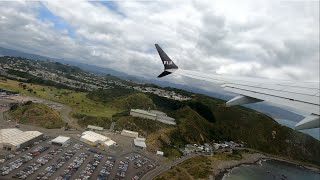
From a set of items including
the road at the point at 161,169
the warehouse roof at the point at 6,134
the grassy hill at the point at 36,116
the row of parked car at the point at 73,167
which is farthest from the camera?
the grassy hill at the point at 36,116

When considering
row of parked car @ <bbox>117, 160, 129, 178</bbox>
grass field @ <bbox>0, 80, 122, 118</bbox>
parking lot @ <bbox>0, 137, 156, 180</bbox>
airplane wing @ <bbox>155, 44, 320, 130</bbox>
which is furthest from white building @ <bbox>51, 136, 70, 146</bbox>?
airplane wing @ <bbox>155, 44, 320, 130</bbox>

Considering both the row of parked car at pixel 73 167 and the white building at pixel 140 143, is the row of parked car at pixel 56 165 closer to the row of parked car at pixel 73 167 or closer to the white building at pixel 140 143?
the row of parked car at pixel 73 167

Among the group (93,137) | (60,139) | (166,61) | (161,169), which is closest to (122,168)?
(161,169)

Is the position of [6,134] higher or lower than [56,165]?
higher

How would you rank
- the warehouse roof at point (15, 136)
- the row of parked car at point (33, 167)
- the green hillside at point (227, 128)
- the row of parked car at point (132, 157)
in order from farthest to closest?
the green hillside at point (227, 128) → the row of parked car at point (132, 157) → the warehouse roof at point (15, 136) → the row of parked car at point (33, 167)

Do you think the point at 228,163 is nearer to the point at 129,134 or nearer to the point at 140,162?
the point at 129,134

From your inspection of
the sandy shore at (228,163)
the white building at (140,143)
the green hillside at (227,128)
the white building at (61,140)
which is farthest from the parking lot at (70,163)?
the green hillside at (227,128)

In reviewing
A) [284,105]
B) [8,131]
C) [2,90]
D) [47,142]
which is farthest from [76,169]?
[2,90]
